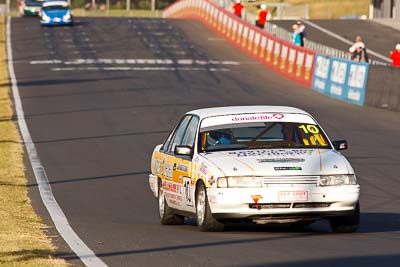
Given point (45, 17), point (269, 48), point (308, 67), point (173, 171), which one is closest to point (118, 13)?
point (45, 17)

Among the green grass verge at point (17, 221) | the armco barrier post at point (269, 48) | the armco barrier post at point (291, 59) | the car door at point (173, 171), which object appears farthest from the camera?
the armco barrier post at point (269, 48)

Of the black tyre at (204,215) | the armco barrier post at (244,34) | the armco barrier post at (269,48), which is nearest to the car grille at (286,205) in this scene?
the black tyre at (204,215)

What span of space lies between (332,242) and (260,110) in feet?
8.83

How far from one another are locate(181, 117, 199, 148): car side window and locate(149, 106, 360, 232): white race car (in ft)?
0.06

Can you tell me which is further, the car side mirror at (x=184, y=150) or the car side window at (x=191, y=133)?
the car side window at (x=191, y=133)

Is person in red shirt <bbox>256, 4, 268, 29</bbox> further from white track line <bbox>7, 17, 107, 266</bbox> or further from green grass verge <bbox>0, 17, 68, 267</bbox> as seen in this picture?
green grass verge <bbox>0, 17, 68, 267</bbox>

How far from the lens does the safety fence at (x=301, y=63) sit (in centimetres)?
3538

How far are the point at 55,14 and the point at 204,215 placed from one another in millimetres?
54737

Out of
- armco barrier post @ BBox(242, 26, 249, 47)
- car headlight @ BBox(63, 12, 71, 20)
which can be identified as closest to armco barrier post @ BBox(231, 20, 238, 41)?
armco barrier post @ BBox(242, 26, 249, 47)

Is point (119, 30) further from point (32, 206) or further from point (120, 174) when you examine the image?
point (32, 206)

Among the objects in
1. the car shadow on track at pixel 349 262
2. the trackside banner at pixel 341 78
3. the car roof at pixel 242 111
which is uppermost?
the car shadow on track at pixel 349 262

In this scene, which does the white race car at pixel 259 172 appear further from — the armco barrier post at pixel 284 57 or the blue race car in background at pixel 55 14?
the blue race car in background at pixel 55 14

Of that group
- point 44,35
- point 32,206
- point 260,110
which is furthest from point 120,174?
point 44,35

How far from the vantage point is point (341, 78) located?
37438 mm
